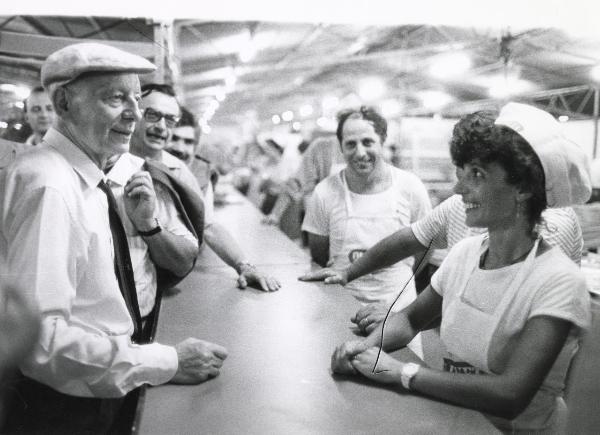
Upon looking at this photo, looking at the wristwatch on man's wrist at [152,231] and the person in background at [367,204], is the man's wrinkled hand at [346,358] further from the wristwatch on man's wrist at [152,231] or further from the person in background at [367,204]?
the person in background at [367,204]

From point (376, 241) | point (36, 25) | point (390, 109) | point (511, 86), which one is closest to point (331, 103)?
point (511, 86)

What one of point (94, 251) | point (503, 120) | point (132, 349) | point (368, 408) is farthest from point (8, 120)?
point (503, 120)

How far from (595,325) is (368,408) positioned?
0.65 metres

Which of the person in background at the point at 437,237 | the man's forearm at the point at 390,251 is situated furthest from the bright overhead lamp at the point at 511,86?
the man's forearm at the point at 390,251

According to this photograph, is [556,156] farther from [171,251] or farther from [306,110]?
[306,110]

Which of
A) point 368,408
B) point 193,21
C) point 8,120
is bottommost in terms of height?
point 368,408

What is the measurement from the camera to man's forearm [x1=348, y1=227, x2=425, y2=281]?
202cm

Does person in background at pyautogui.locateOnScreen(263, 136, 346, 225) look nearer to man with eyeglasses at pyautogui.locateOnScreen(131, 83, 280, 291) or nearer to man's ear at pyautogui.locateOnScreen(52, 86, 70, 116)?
man with eyeglasses at pyautogui.locateOnScreen(131, 83, 280, 291)

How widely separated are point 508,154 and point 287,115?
17.6 meters

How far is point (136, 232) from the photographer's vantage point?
1.65 m

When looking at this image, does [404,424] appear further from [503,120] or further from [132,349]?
[503,120]

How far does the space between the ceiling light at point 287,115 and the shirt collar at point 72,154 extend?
54.9 feet

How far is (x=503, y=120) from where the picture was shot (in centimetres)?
112

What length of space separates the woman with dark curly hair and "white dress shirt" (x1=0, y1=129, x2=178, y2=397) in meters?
0.49
